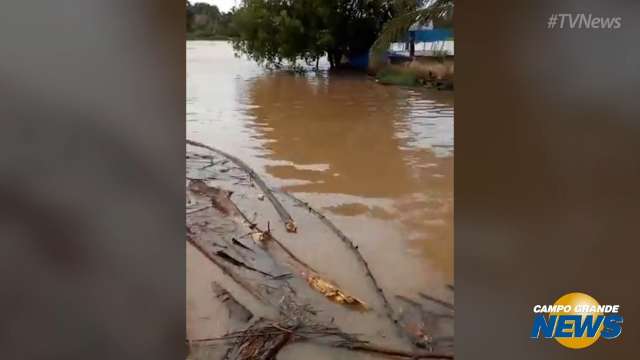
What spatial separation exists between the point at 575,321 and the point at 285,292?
104cm

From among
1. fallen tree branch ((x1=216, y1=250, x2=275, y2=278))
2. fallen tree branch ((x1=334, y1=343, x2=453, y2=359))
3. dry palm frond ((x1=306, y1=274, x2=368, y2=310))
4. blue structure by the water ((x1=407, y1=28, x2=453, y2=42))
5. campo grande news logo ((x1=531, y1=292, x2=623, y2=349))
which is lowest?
fallen tree branch ((x1=334, y1=343, x2=453, y2=359))

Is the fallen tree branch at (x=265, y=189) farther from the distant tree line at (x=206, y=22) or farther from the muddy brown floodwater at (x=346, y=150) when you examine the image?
the distant tree line at (x=206, y=22)

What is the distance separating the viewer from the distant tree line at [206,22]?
1857mm

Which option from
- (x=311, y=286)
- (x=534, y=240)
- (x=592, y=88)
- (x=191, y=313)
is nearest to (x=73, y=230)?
(x=191, y=313)

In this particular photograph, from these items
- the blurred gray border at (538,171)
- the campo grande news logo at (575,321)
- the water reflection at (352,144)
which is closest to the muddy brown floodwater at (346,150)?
the water reflection at (352,144)

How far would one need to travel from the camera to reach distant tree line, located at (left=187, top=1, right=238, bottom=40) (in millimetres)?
1857

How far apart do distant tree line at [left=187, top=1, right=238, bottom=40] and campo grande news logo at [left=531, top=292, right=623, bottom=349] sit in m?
1.49

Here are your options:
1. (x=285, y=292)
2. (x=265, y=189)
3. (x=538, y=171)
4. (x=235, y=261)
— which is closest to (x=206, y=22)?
(x=265, y=189)

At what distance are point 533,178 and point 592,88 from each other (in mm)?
379

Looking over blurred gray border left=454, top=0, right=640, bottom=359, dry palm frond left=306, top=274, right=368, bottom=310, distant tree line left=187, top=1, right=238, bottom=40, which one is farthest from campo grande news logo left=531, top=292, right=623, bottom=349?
distant tree line left=187, top=1, right=238, bottom=40

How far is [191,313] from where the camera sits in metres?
1.84

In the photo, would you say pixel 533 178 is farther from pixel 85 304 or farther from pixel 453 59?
pixel 85 304

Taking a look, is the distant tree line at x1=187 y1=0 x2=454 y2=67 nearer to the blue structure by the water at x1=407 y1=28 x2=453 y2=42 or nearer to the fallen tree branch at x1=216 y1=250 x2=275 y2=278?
the blue structure by the water at x1=407 y1=28 x2=453 y2=42

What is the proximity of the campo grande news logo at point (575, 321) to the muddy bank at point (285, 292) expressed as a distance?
35cm
